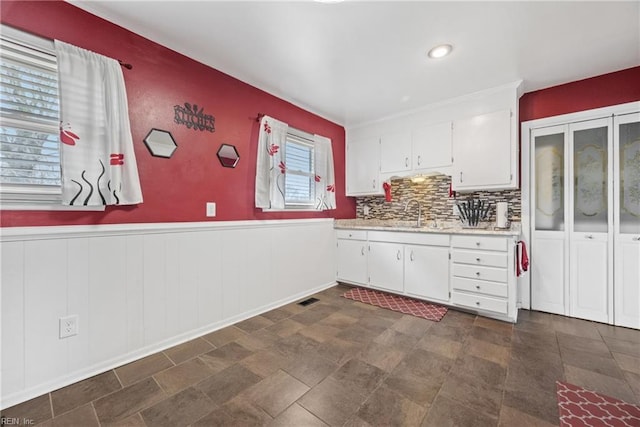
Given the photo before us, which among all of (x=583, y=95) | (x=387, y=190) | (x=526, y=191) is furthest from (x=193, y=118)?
(x=583, y=95)

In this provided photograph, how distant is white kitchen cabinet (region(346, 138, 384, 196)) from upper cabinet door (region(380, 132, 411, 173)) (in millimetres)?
99

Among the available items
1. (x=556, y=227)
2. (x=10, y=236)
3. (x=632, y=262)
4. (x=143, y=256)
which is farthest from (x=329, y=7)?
(x=632, y=262)

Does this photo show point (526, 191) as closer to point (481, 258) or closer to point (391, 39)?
point (481, 258)

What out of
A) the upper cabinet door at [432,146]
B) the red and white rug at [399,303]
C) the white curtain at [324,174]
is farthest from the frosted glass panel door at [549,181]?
the white curtain at [324,174]

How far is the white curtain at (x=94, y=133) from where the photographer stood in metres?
1.63

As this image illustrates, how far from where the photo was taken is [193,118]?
2297mm

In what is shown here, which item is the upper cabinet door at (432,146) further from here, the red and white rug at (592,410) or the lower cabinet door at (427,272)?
the red and white rug at (592,410)

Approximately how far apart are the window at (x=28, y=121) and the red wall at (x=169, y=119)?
100mm

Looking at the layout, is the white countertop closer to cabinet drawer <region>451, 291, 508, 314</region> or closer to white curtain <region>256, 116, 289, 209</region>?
cabinet drawer <region>451, 291, 508, 314</region>

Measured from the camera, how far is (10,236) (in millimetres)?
1466

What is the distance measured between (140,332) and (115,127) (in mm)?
1522

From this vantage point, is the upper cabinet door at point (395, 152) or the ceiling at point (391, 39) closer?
the ceiling at point (391, 39)

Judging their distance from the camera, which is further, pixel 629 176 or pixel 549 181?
pixel 549 181

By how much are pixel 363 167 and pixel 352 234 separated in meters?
1.08
